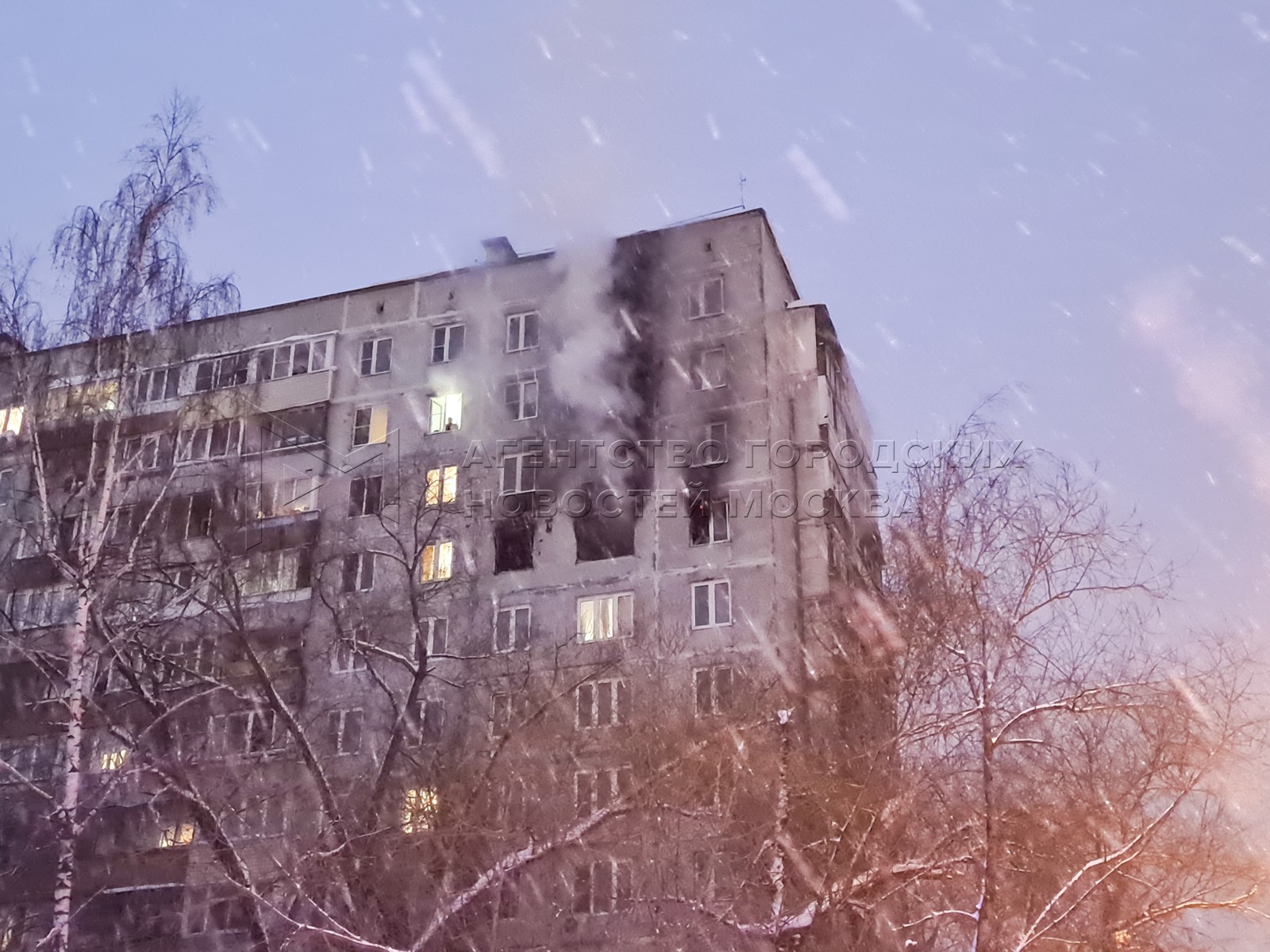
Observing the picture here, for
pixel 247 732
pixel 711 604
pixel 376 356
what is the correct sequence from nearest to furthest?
1. pixel 711 604
2. pixel 247 732
3. pixel 376 356

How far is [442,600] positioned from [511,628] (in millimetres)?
2338

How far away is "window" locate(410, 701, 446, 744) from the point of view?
32438 mm

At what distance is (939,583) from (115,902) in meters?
28.0

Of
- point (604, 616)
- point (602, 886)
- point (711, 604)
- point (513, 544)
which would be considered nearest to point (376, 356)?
point (513, 544)

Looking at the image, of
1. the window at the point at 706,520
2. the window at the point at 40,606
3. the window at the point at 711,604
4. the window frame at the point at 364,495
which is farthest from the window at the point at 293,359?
the window at the point at 711,604

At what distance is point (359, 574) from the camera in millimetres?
42219

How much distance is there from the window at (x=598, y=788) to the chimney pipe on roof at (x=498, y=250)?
22.4 meters

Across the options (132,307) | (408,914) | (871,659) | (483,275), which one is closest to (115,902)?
(408,914)

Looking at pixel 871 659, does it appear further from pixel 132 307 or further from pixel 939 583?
pixel 132 307

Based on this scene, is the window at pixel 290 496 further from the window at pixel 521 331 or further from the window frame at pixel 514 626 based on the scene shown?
the window at pixel 521 331

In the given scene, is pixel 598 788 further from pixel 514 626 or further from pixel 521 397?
pixel 521 397

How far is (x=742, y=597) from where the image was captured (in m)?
39.2

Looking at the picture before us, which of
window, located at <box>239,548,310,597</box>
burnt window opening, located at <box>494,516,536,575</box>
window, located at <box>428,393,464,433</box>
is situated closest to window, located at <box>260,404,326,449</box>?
window, located at <box>428,393,464,433</box>

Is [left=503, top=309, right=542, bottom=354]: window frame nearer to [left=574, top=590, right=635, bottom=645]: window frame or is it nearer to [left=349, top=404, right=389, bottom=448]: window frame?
[left=349, top=404, right=389, bottom=448]: window frame
